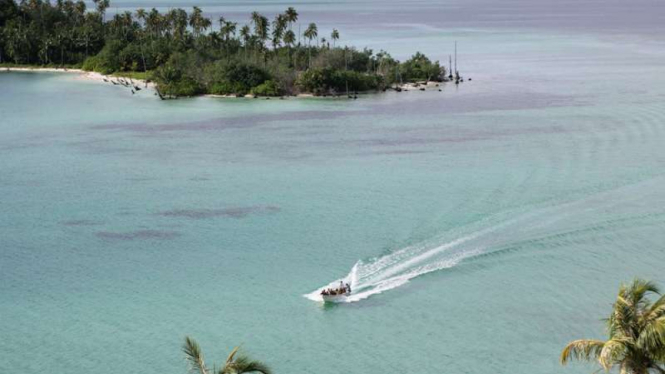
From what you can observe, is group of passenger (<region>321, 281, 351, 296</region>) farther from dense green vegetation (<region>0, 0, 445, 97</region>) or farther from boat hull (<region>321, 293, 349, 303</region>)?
dense green vegetation (<region>0, 0, 445, 97</region>)

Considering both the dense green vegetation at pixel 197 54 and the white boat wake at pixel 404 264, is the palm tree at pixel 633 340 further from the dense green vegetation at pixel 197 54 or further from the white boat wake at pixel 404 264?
the dense green vegetation at pixel 197 54

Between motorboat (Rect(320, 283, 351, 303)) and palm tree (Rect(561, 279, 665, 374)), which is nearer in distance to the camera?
palm tree (Rect(561, 279, 665, 374))

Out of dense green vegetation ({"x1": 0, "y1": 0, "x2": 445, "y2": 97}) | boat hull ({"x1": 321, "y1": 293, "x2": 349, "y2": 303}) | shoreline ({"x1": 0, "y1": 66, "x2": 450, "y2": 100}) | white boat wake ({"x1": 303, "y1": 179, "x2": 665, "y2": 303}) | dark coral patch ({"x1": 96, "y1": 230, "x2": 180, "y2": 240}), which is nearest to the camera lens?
boat hull ({"x1": 321, "y1": 293, "x2": 349, "y2": 303})

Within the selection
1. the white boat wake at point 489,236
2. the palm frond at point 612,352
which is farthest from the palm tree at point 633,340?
the white boat wake at point 489,236

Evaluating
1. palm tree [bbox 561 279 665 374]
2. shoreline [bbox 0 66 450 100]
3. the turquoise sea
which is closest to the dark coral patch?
the turquoise sea

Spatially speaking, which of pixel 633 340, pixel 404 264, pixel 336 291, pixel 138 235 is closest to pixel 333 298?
pixel 336 291

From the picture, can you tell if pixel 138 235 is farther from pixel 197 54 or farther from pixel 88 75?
pixel 88 75
